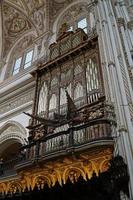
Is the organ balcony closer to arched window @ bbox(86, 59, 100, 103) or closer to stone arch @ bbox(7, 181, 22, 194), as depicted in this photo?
arched window @ bbox(86, 59, 100, 103)

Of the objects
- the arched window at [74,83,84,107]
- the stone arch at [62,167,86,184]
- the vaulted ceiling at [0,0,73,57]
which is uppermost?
the vaulted ceiling at [0,0,73,57]

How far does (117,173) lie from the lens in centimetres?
574

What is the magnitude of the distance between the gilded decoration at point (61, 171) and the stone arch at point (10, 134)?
318 centimetres

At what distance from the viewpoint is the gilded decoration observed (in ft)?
22.3

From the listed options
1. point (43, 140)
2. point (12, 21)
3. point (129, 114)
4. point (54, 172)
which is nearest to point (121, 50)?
point (129, 114)

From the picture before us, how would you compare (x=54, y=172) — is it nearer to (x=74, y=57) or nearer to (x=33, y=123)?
(x=33, y=123)

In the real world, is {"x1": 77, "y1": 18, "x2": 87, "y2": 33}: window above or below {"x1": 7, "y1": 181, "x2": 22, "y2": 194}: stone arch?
above

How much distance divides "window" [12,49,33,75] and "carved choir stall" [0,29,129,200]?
496 centimetres

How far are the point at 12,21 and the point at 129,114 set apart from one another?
45.5ft

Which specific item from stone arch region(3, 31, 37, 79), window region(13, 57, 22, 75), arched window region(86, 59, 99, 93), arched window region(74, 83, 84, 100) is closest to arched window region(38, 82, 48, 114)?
arched window region(74, 83, 84, 100)

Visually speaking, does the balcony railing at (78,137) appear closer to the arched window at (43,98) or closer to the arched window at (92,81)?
the arched window at (92,81)

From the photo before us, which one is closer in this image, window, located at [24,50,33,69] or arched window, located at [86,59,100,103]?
arched window, located at [86,59,100,103]

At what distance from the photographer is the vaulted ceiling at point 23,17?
16734 mm

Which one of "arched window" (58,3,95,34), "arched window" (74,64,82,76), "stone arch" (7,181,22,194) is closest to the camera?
"stone arch" (7,181,22,194)
